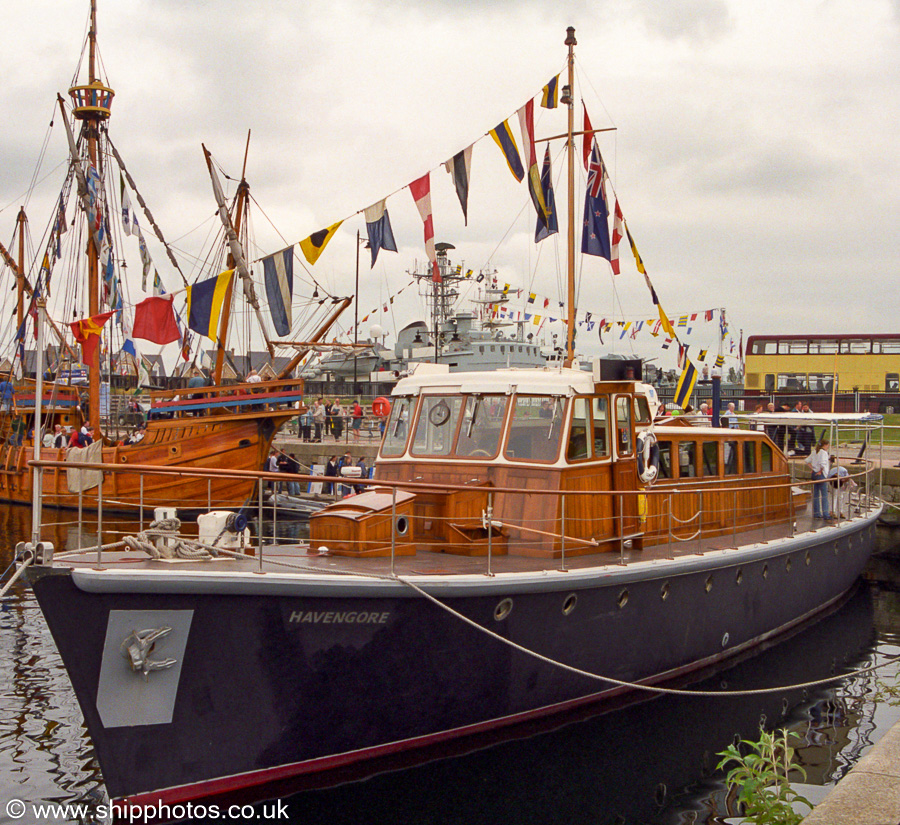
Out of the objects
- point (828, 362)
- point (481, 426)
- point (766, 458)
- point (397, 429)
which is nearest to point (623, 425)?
point (481, 426)

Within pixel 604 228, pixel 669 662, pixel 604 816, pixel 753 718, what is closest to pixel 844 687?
pixel 753 718

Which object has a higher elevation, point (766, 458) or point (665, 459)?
point (665, 459)

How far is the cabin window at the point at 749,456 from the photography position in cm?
1273

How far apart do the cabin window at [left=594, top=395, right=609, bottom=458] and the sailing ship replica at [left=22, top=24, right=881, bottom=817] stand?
3 cm

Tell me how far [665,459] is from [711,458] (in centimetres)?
119

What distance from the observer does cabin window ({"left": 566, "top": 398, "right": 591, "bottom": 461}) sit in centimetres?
945

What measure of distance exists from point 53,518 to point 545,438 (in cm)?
2223

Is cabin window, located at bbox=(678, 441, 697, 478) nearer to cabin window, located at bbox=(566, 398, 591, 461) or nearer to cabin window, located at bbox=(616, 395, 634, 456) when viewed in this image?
cabin window, located at bbox=(616, 395, 634, 456)

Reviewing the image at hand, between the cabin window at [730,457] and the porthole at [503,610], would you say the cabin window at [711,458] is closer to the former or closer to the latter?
the cabin window at [730,457]

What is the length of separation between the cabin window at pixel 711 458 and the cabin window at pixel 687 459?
0.28m

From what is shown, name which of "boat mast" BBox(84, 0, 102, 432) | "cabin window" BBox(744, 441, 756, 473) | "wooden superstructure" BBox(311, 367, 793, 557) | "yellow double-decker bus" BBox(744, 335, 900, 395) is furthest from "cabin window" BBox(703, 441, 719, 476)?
"yellow double-decker bus" BBox(744, 335, 900, 395)

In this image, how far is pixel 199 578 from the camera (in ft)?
21.8

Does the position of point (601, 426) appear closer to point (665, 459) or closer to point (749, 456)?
point (665, 459)

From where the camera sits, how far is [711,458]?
11.9 metres
